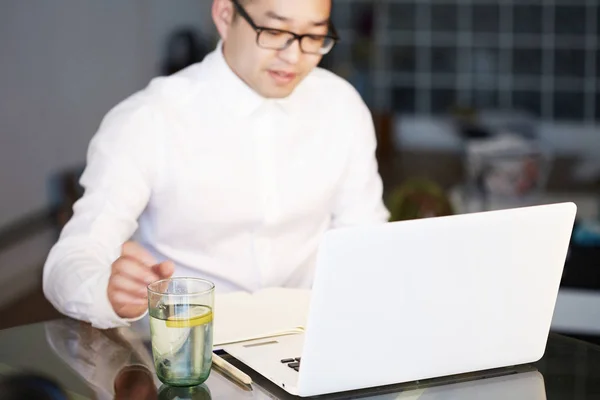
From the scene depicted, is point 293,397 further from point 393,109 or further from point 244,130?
point 393,109

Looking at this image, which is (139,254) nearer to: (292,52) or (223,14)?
(292,52)

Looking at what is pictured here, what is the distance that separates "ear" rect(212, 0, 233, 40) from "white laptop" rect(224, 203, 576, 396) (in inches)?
37.3

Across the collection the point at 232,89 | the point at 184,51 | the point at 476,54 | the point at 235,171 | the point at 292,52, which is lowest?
the point at 476,54

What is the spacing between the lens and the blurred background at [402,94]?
4395mm

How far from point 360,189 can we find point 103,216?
0.71 metres

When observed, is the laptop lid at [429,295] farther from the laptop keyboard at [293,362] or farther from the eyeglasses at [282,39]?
the eyeglasses at [282,39]

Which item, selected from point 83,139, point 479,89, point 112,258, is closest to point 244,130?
point 112,258

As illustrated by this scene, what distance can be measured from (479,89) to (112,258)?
480 cm

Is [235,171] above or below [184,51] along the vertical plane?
above

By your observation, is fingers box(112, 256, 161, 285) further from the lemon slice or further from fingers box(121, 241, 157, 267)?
the lemon slice

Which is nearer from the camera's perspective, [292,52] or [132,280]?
[132,280]

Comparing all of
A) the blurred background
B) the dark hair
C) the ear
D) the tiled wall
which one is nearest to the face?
the ear

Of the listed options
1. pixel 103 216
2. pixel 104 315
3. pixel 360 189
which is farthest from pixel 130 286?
pixel 360 189

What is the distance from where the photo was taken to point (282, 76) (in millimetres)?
2285
